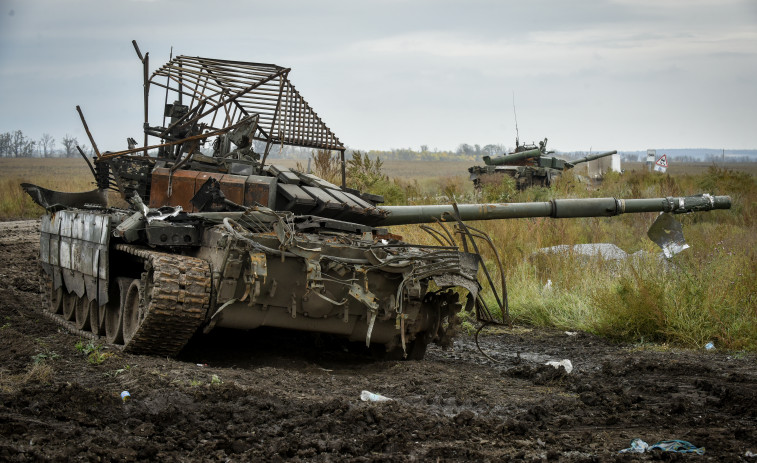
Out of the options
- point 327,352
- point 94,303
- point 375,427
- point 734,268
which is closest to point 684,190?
point 734,268

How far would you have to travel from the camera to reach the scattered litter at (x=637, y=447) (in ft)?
16.5

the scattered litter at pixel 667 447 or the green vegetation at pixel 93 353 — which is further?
the green vegetation at pixel 93 353

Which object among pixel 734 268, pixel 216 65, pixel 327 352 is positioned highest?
pixel 216 65

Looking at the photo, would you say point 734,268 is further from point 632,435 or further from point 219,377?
point 219,377

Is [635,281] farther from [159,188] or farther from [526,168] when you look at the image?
[526,168]

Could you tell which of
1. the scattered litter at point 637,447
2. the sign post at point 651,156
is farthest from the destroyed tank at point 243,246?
the sign post at point 651,156

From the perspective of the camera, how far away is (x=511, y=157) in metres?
26.1

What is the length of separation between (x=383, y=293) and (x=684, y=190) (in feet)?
48.0

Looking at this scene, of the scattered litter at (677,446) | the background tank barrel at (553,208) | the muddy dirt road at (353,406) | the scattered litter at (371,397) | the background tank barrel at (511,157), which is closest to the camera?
the muddy dirt road at (353,406)

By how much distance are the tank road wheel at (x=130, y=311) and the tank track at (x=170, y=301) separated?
1.83 feet

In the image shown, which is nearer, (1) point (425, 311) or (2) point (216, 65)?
(1) point (425, 311)

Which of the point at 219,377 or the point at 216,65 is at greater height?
the point at 216,65

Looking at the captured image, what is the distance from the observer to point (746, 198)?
19.5 meters

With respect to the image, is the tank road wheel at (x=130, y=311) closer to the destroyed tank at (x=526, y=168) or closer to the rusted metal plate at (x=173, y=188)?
the rusted metal plate at (x=173, y=188)
